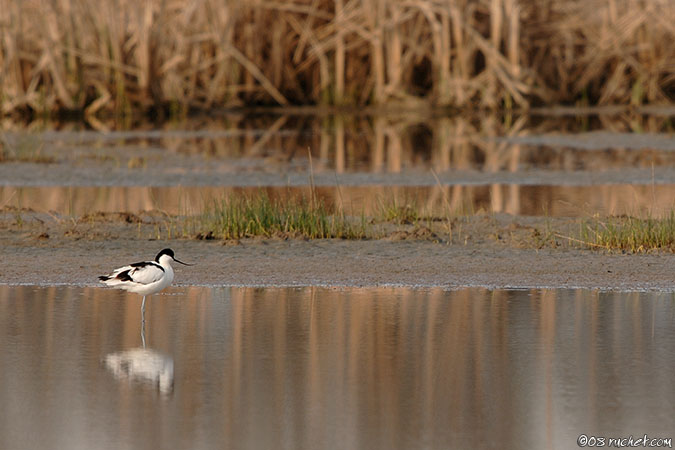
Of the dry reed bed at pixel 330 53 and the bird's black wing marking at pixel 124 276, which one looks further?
the dry reed bed at pixel 330 53

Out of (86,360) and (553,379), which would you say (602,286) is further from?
(86,360)

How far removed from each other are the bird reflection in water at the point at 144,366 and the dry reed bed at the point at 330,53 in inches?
692

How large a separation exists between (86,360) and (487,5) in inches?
827

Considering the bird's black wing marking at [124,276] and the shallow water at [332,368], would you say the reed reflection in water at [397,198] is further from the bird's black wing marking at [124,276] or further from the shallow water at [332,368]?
the bird's black wing marking at [124,276]

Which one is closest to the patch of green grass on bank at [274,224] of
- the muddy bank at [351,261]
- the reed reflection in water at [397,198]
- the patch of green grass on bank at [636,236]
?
the muddy bank at [351,261]

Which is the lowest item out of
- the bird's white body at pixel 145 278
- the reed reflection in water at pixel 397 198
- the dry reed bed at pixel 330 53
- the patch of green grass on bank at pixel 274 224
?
the reed reflection in water at pixel 397 198

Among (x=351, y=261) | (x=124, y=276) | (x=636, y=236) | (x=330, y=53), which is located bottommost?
(x=351, y=261)

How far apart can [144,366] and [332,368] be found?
100 cm

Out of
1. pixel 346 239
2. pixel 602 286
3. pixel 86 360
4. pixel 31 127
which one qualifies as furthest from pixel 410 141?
pixel 86 360

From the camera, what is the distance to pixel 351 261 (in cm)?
1109

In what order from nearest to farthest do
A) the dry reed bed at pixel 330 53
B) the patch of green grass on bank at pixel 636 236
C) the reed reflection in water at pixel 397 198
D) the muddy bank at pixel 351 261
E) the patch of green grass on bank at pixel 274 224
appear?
the muddy bank at pixel 351 261
the patch of green grass on bank at pixel 636 236
the patch of green grass on bank at pixel 274 224
the reed reflection in water at pixel 397 198
the dry reed bed at pixel 330 53

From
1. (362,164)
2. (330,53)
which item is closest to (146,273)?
(362,164)

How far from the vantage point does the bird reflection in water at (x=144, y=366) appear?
7098 millimetres

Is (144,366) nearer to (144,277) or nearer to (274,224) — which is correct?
(144,277)
